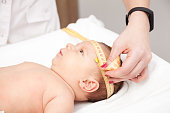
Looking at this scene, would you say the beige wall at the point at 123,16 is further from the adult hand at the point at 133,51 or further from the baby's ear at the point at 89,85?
the baby's ear at the point at 89,85

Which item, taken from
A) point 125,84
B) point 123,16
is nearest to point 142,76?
point 125,84

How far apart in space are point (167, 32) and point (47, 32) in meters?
0.92

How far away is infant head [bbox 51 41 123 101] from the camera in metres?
1.25

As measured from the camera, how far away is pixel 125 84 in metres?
1.34

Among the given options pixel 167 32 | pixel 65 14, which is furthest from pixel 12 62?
pixel 65 14

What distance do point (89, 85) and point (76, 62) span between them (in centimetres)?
14

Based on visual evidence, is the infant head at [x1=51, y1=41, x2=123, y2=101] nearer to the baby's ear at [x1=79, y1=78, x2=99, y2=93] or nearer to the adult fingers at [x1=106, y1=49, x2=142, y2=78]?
the baby's ear at [x1=79, y1=78, x2=99, y2=93]

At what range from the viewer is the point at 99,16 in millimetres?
2582

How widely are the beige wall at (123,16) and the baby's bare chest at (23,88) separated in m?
1.08

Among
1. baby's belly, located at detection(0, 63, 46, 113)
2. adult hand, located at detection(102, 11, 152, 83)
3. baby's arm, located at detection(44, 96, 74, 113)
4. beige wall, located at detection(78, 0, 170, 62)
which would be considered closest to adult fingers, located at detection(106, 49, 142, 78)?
adult hand, located at detection(102, 11, 152, 83)

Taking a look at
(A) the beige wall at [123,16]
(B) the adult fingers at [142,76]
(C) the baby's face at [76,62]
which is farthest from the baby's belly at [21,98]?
(A) the beige wall at [123,16]

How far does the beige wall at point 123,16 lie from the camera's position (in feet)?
6.30

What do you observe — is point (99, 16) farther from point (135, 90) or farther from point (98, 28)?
point (135, 90)

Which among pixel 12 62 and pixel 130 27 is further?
pixel 12 62
